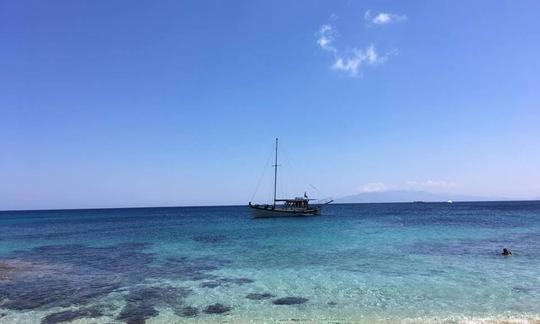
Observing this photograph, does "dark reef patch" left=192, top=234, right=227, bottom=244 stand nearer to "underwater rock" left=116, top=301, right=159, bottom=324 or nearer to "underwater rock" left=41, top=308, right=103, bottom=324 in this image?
"underwater rock" left=116, top=301, right=159, bottom=324

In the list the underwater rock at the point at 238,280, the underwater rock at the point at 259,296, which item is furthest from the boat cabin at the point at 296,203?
the underwater rock at the point at 259,296

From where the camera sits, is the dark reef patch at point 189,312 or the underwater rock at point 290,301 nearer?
the dark reef patch at point 189,312

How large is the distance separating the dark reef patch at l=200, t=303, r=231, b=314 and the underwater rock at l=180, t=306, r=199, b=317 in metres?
0.38

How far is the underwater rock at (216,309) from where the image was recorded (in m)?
15.8

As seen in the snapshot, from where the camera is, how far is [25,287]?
2080 cm

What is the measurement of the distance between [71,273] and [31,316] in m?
9.48

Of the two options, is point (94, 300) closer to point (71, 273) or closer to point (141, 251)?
point (71, 273)

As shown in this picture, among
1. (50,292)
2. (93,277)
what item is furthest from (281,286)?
(93,277)

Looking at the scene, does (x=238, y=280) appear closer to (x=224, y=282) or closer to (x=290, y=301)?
(x=224, y=282)

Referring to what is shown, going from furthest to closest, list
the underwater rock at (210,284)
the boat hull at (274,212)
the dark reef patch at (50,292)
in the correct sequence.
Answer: the boat hull at (274,212) < the underwater rock at (210,284) < the dark reef patch at (50,292)

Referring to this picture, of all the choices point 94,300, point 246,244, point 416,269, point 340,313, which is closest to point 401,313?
point 340,313

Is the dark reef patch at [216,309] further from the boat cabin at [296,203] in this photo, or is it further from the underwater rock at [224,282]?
the boat cabin at [296,203]

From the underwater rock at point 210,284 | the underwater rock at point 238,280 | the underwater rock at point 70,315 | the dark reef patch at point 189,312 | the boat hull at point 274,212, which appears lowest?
the underwater rock at point 70,315

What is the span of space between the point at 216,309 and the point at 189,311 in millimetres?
1001
